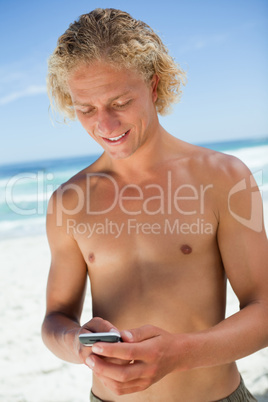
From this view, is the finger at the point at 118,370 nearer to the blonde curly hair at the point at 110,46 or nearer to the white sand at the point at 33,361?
the blonde curly hair at the point at 110,46

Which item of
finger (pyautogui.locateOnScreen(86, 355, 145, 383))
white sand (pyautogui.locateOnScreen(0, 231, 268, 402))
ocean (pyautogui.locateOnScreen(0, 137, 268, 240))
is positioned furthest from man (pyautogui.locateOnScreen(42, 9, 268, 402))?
ocean (pyautogui.locateOnScreen(0, 137, 268, 240))

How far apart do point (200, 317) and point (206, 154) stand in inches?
23.3

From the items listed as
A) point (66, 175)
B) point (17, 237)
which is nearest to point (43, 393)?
point (17, 237)

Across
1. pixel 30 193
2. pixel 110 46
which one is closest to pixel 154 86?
pixel 110 46

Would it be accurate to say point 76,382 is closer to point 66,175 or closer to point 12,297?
point 12,297

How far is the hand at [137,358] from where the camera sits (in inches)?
47.5

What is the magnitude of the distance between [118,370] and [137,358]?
60 mm

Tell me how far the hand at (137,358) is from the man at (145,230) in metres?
0.13

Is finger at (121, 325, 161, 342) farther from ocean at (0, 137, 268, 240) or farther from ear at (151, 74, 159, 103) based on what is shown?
ocean at (0, 137, 268, 240)

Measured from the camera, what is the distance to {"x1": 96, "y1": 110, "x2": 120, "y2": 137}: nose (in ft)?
5.34

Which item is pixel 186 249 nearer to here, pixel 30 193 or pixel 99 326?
pixel 99 326

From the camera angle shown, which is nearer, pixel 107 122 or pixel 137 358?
pixel 137 358

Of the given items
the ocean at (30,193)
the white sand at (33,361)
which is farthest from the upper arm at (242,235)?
the ocean at (30,193)

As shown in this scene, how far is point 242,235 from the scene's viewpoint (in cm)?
154
